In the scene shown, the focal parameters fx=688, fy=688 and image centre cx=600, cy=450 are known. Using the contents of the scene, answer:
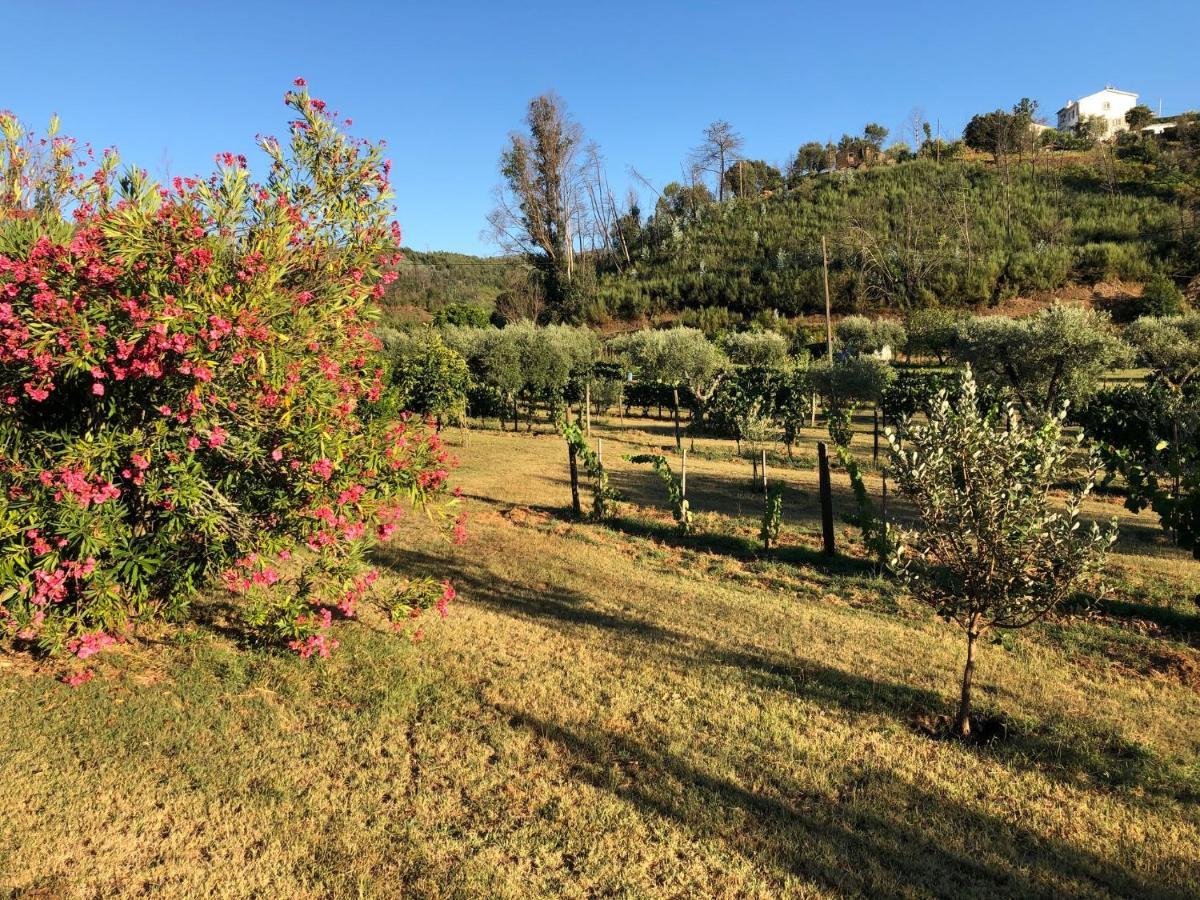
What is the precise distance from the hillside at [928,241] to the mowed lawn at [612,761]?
5429 centimetres

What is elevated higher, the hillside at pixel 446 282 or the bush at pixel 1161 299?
the hillside at pixel 446 282

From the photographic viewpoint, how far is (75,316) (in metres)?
4.84

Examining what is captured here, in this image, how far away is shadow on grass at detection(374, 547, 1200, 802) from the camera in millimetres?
5867

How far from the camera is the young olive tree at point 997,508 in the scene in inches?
233

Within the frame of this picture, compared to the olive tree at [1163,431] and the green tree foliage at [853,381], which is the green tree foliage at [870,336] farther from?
the green tree foliage at [853,381]

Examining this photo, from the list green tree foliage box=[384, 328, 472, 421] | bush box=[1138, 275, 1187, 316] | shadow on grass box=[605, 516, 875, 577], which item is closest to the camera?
shadow on grass box=[605, 516, 875, 577]

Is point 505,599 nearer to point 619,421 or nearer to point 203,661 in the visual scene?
point 203,661

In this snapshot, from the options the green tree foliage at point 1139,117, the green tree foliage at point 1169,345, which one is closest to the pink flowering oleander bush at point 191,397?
the green tree foliage at point 1169,345

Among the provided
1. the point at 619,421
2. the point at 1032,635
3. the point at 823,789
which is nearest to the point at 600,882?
the point at 823,789

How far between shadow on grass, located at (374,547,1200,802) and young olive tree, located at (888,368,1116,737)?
0.77 meters

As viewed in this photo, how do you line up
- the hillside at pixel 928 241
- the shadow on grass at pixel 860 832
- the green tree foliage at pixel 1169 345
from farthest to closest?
the hillside at pixel 928 241 < the green tree foliage at pixel 1169 345 < the shadow on grass at pixel 860 832

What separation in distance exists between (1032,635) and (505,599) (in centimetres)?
729

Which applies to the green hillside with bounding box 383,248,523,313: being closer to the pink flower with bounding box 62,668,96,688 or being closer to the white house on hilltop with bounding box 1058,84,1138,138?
the pink flower with bounding box 62,668,96,688

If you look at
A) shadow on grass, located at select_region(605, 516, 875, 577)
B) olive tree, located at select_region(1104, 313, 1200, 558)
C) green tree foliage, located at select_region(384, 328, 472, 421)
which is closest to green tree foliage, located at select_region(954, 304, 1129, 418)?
olive tree, located at select_region(1104, 313, 1200, 558)
